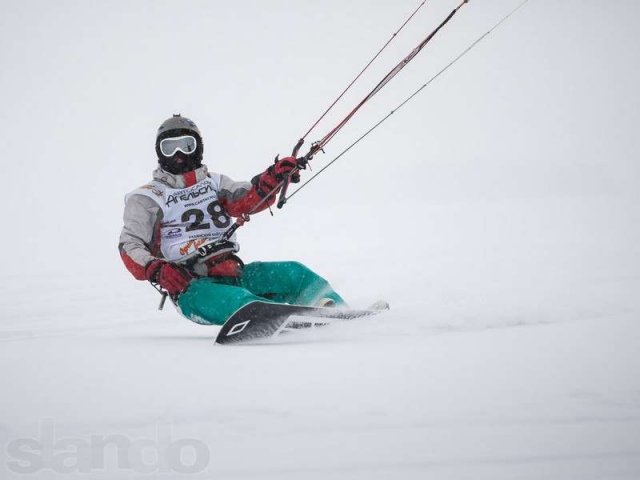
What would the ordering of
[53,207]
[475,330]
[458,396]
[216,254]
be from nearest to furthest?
[458,396] < [475,330] < [216,254] < [53,207]

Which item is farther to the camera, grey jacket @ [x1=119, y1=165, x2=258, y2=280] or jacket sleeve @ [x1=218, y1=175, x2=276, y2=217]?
jacket sleeve @ [x1=218, y1=175, x2=276, y2=217]

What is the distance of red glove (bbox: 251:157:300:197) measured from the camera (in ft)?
18.3

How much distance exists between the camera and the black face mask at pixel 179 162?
5633 millimetres

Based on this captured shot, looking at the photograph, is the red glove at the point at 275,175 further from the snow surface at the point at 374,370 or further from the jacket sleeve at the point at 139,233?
the snow surface at the point at 374,370

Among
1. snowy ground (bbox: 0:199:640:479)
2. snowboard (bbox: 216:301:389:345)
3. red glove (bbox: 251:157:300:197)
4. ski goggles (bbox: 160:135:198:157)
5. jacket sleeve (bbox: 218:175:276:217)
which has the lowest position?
snowy ground (bbox: 0:199:640:479)

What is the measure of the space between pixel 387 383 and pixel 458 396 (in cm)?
39

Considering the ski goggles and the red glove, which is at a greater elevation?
the ski goggles

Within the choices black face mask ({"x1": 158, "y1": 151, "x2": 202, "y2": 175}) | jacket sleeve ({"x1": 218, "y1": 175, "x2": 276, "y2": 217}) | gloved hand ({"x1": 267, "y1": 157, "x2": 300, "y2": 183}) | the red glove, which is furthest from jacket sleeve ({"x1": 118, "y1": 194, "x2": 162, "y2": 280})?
gloved hand ({"x1": 267, "y1": 157, "x2": 300, "y2": 183})

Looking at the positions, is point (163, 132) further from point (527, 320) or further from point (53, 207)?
point (53, 207)

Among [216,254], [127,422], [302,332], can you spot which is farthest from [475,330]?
[127,422]

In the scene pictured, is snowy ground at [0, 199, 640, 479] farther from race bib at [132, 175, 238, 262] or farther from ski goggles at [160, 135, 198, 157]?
ski goggles at [160, 135, 198, 157]

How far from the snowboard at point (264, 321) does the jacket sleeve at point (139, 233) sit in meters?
0.79

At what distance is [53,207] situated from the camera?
36.6 meters

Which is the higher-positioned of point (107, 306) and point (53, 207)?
point (53, 207)
